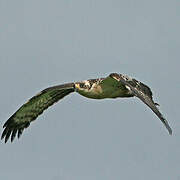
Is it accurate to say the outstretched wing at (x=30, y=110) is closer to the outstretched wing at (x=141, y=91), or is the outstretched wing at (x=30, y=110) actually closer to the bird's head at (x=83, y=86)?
the bird's head at (x=83, y=86)

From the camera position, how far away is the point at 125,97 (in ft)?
60.2

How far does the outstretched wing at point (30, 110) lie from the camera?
19953 mm

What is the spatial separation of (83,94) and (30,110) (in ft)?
8.44

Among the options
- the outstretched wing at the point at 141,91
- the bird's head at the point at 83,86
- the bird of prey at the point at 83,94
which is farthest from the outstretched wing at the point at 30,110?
the outstretched wing at the point at 141,91

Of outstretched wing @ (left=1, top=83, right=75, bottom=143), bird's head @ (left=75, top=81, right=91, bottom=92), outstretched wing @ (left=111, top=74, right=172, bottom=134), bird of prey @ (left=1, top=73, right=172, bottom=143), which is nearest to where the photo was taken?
outstretched wing @ (left=111, top=74, right=172, bottom=134)

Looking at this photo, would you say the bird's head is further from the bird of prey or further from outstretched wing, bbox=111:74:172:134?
outstretched wing, bbox=111:74:172:134

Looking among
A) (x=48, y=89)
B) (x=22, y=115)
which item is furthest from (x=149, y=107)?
(x=22, y=115)

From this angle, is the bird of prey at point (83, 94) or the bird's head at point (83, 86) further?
the bird's head at point (83, 86)

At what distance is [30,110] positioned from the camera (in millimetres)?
20406

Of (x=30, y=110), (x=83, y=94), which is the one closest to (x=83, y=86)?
(x=83, y=94)

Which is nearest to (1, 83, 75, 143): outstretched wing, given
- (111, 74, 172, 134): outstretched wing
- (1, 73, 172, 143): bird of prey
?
Answer: (1, 73, 172, 143): bird of prey

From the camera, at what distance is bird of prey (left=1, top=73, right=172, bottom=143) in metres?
16.4

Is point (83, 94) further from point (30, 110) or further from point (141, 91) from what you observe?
point (30, 110)

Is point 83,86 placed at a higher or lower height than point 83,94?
higher
